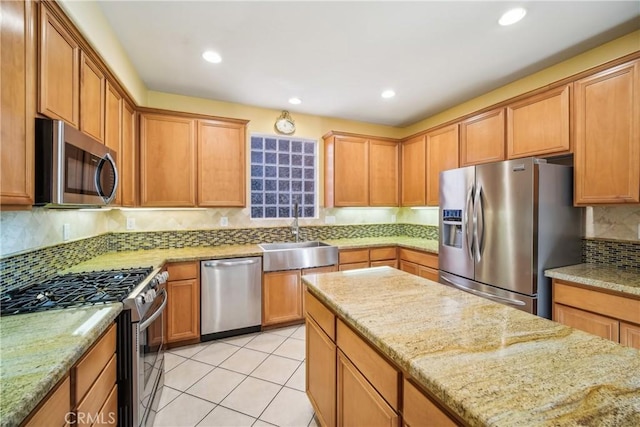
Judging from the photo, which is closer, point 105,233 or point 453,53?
point 453,53

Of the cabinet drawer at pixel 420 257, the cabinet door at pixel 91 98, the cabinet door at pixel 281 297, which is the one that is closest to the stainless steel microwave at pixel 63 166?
the cabinet door at pixel 91 98

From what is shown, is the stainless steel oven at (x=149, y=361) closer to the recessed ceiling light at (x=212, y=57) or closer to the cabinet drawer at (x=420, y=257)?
the recessed ceiling light at (x=212, y=57)

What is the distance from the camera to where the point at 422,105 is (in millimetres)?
3553

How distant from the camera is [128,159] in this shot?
100 inches

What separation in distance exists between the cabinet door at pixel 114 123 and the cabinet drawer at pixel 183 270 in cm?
76

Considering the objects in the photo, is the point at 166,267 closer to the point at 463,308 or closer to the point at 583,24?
the point at 463,308

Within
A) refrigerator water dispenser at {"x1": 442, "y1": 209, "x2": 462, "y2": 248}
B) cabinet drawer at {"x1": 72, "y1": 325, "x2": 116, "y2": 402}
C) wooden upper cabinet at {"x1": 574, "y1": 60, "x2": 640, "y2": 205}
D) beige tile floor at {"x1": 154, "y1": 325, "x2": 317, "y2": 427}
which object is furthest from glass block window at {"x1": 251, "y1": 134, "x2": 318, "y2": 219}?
wooden upper cabinet at {"x1": 574, "y1": 60, "x2": 640, "y2": 205}

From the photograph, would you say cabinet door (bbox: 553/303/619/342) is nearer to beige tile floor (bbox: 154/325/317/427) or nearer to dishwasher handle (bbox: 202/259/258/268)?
beige tile floor (bbox: 154/325/317/427)

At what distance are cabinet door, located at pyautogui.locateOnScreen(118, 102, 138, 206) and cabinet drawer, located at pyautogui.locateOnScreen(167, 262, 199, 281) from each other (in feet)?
2.41

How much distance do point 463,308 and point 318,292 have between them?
28.8 inches

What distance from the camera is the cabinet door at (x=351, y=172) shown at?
12.2 feet

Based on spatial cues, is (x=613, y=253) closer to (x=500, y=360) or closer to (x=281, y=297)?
(x=500, y=360)

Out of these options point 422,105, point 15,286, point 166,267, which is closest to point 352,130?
point 422,105

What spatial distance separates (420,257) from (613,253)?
1.64 m
